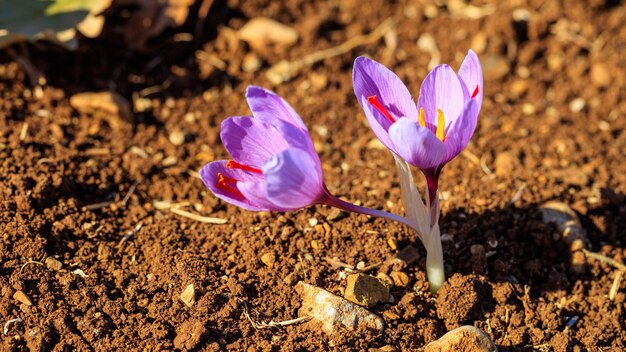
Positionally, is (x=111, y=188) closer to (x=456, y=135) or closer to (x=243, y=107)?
(x=243, y=107)

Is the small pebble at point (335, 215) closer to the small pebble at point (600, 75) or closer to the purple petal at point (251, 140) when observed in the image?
Answer: the purple petal at point (251, 140)

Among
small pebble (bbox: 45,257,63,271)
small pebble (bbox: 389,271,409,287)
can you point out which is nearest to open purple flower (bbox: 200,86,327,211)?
small pebble (bbox: 389,271,409,287)

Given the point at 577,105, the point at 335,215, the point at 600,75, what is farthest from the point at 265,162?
the point at 600,75

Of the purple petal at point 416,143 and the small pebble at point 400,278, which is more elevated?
the purple petal at point 416,143

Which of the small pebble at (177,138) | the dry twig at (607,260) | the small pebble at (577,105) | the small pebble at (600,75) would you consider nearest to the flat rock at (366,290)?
the dry twig at (607,260)

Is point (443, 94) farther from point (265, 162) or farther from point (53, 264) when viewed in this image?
point (53, 264)

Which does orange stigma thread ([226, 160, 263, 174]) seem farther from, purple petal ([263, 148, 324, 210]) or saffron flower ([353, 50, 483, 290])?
saffron flower ([353, 50, 483, 290])

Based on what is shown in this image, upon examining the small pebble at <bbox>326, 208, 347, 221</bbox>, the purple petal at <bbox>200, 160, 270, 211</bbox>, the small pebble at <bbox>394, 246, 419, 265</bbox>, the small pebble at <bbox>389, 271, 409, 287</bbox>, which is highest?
the purple petal at <bbox>200, 160, 270, 211</bbox>
